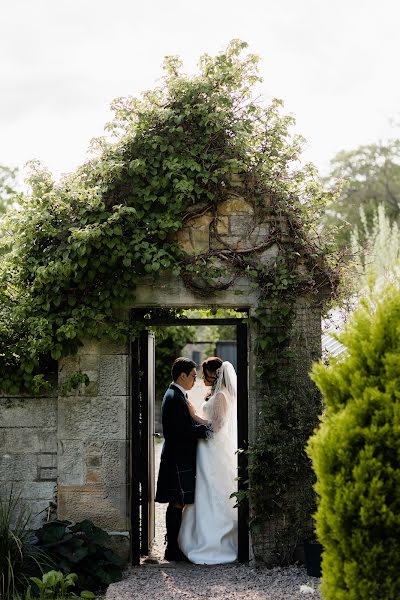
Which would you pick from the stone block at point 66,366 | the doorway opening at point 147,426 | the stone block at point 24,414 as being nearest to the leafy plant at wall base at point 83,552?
the doorway opening at point 147,426

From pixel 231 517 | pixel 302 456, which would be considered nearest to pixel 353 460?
pixel 302 456

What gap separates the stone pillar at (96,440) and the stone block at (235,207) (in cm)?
151

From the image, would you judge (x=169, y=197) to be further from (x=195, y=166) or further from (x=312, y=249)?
(x=312, y=249)

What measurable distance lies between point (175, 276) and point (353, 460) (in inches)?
136

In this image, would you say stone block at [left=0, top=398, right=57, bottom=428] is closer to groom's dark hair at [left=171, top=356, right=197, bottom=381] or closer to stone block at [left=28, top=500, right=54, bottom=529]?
stone block at [left=28, top=500, right=54, bottom=529]

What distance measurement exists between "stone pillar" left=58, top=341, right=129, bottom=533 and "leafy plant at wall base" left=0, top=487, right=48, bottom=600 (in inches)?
23.2

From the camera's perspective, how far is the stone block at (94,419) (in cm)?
730

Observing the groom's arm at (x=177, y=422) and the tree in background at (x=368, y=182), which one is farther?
the tree in background at (x=368, y=182)

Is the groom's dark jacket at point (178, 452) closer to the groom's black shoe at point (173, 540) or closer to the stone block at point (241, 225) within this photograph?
the groom's black shoe at point (173, 540)

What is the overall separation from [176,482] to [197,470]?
0.23 meters

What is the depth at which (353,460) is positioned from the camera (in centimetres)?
417

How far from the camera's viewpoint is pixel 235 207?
740 cm

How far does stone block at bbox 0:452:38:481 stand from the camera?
7324 mm

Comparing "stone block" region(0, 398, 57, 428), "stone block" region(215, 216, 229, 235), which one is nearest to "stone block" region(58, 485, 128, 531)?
"stone block" region(0, 398, 57, 428)
